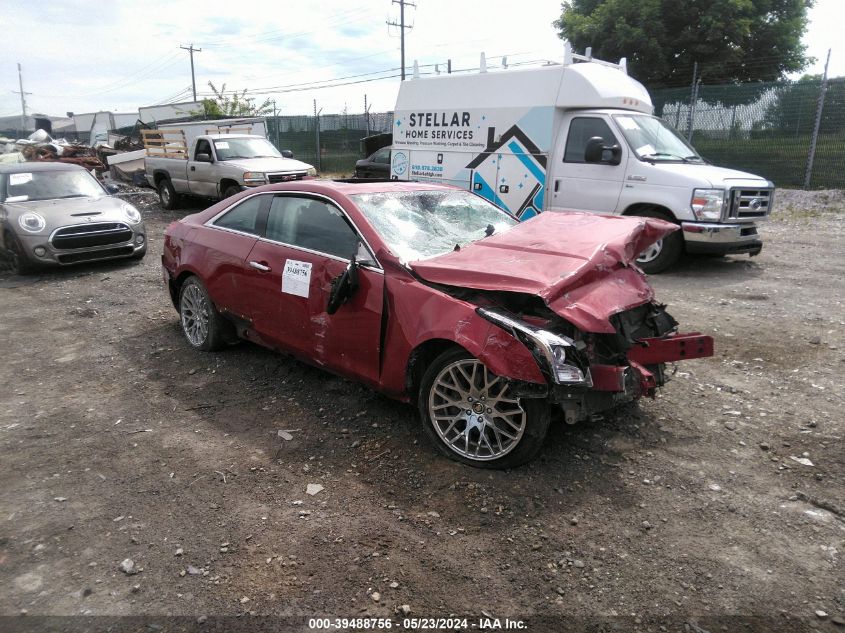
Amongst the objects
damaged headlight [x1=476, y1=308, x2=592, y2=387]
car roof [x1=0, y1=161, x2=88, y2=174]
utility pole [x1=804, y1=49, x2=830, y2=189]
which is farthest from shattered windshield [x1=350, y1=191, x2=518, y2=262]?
utility pole [x1=804, y1=49, x2=830, y2=189]

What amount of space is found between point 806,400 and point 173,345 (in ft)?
17.9

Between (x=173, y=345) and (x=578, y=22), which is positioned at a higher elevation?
(x=578, y=22)

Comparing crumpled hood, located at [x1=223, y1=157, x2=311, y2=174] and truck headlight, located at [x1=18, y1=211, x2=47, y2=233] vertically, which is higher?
crumpled hood, located at [x1=223, y1=157, x2=311, y2=174]

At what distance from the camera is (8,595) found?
268cm

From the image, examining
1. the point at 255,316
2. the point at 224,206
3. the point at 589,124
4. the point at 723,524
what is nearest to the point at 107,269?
the point at 224,206

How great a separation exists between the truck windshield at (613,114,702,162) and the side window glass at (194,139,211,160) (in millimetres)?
9401

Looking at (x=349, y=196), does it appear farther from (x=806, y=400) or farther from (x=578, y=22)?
(x=578, y=22)

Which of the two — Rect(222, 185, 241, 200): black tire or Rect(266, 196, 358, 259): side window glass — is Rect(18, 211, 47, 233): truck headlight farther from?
Rect(266, 196, 358, 259): side window glass

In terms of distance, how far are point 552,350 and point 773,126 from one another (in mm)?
15358

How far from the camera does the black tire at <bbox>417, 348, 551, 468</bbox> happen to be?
341cm

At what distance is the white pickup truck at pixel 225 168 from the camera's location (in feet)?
42.8

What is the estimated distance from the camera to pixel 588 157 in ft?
28.2

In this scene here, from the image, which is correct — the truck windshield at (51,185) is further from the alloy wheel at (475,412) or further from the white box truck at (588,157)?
the alloy wheel at (475,412)

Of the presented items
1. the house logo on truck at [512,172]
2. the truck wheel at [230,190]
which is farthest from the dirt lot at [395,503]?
the truck wheel at [230,190]
